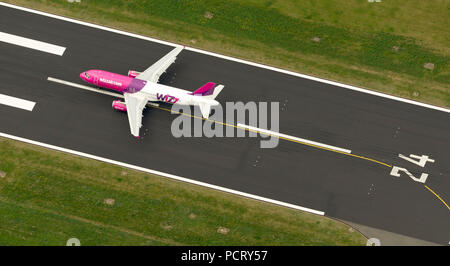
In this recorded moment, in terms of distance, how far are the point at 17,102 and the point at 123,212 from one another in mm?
18326

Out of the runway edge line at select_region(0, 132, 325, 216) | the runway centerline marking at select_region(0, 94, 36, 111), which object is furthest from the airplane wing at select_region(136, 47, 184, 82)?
the runway centerline marking at select_region(0, 94, 36, 111)

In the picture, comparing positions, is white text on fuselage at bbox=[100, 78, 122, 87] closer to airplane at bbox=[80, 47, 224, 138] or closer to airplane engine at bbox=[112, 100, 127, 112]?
airplane at bbox=[80, 47, 224, 138]

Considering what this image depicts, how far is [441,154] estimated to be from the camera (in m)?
58.8

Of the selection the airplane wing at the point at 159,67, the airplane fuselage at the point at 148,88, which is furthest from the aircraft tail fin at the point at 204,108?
the airplane wing at the point at 159,67

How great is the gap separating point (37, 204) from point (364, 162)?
37022mm

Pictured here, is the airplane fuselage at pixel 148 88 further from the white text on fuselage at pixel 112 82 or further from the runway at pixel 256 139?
the runway at pixel 256 139

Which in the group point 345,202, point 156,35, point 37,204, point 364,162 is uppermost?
point 156,35

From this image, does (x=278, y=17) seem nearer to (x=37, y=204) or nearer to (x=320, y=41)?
(x=320, y=41)

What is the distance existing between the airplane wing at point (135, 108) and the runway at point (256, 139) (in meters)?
1.79

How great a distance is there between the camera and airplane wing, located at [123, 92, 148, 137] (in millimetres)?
56594

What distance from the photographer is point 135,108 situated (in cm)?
5769

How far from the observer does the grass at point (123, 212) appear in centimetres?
5466

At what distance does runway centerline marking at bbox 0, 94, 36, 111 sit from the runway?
1.63 feet
